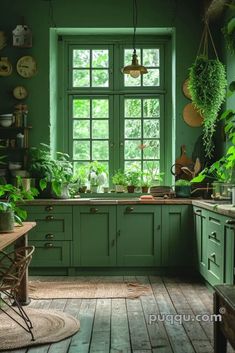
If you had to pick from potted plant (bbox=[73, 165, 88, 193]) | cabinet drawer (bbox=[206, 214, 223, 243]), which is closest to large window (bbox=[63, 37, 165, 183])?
potted plant (bbox=[73, 165, 88, 193])

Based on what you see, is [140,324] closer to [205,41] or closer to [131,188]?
[131,188]

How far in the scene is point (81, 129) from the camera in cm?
631

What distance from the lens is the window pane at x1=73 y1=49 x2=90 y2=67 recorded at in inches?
249

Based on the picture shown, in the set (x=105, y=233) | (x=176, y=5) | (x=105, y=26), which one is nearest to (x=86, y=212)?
(x=105, y=233)

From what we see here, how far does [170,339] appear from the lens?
3.29 metres

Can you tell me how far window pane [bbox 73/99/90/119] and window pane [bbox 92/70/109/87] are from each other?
26cm

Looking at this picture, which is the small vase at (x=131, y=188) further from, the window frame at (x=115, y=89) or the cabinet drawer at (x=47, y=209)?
the cabinet drawer at (x=47, y=209)

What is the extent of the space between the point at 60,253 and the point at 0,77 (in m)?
2.33

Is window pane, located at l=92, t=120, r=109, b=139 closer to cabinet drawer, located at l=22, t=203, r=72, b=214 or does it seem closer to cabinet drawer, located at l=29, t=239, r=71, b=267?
cabinet drawer, located at l=22, t=203, r=72, b=214

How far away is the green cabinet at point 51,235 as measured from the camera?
542cm

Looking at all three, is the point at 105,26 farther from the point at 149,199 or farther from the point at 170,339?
the point at 170,339

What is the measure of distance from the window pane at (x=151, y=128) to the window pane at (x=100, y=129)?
0.51 meters

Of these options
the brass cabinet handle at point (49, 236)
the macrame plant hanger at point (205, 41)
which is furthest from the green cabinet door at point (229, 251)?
the macrame plant hanger at point (205, 41)

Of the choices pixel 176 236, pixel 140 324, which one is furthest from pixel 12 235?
pixel 176 236
